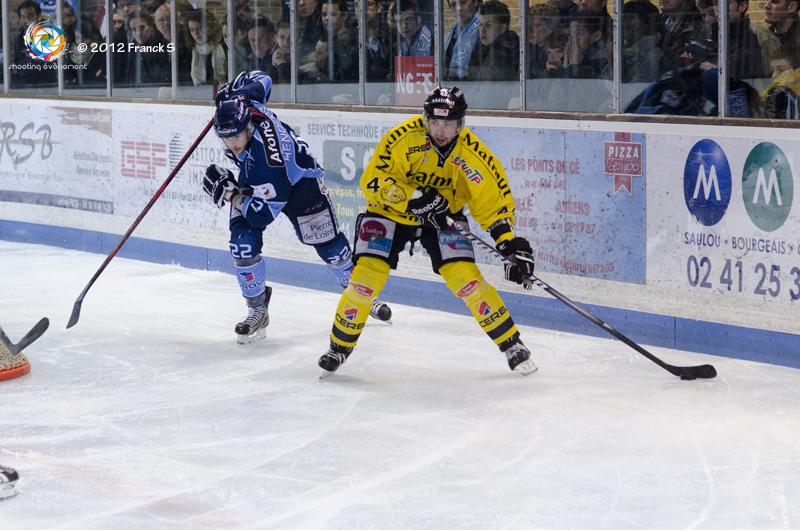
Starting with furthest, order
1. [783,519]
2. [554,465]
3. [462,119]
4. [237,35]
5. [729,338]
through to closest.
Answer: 1. [237,35]
2. [729,338]
3. [462,119]
4. [554,465]
5. [783,519]

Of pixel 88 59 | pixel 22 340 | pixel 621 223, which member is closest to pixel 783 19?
pixel 621 223

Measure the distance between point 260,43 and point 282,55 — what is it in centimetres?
20

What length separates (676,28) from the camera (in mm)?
5207

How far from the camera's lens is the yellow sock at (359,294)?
15.5 ft

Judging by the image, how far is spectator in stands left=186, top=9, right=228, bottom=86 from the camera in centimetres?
745

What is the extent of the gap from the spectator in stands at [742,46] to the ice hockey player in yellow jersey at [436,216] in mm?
1028

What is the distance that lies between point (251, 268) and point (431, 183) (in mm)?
1074

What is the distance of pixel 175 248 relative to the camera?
25.1ft

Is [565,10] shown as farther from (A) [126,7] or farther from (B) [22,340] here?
(A) [126,7]

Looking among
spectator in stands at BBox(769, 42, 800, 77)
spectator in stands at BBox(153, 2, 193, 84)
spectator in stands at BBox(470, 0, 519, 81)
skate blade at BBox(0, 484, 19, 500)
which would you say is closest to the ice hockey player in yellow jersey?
spectator in stands at BBox(769, 42, 800, 77)

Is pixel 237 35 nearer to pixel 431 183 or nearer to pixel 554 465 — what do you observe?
pixel 431 183

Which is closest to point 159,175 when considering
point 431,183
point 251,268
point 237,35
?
point 237,35

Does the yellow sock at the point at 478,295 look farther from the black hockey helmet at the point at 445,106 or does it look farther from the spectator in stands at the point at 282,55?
the spectator in stands at the point at 282,55

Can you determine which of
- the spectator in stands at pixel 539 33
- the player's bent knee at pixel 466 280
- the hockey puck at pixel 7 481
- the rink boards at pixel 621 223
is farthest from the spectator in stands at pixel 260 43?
the hockey puck at pixel 7 481
